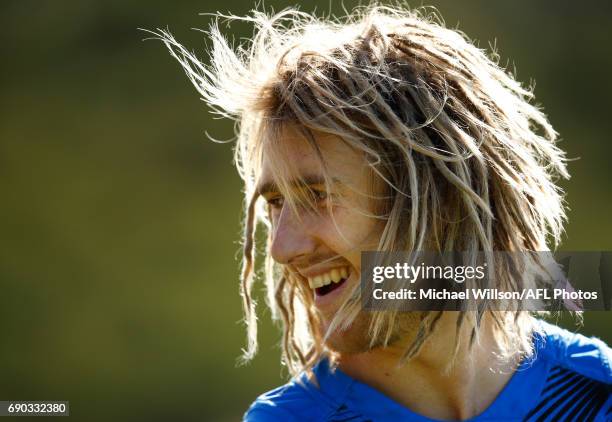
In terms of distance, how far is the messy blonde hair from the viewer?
7.79 ft

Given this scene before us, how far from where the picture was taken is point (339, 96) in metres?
2.41

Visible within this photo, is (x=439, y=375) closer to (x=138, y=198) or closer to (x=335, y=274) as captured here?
(x=335, y=274)

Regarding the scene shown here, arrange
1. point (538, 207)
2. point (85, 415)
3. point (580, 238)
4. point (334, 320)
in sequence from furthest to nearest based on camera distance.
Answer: point (580, 238) < point (85, 415) < point (538, 207) < point (334, 320)

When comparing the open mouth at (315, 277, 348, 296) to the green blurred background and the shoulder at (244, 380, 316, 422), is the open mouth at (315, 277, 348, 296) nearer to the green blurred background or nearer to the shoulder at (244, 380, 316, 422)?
the shoulder at (244, 380, 316, 422)

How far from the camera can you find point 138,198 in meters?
7.18

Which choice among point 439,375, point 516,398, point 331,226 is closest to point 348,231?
point 331,226

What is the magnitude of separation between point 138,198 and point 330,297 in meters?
4.99

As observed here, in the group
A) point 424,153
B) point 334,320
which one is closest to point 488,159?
point 424,153

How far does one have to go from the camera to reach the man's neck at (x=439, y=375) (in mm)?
2332

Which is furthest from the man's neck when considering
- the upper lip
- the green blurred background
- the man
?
the green blurred background

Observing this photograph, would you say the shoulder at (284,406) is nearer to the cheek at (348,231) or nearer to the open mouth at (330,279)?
the open mouth at (330,279)

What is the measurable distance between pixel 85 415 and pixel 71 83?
2.64m

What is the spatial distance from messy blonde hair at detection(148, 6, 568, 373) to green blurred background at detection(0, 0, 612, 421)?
431 cm

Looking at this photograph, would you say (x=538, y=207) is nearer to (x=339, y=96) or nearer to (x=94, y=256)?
(x=339, y=96)
